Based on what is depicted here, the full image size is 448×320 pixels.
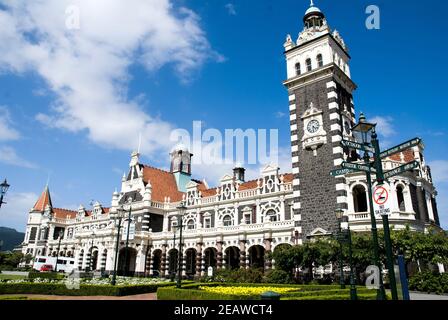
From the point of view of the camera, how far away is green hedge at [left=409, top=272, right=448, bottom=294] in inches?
912

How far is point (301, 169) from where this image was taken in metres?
33.2

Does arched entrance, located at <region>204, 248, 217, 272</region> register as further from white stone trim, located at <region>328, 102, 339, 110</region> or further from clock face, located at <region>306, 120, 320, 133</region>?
white stone trim, located at <region>328, 102, 339, 110</region>

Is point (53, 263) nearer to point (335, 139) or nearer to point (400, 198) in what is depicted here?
point (335, 139)

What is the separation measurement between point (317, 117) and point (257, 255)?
17.5 metres

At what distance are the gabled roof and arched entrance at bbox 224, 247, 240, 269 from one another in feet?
175

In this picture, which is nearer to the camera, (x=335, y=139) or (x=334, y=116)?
(x=335, y=139)

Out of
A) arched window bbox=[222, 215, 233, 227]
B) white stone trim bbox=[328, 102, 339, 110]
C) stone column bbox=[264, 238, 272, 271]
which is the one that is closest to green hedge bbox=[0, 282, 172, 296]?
stone column bbox=[264, 238, 272, 271]

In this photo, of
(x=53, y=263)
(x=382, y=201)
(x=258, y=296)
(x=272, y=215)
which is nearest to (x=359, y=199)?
(x=272, y=215)

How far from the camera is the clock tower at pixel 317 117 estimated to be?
102 ft

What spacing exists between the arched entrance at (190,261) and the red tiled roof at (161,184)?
10191 millimetres

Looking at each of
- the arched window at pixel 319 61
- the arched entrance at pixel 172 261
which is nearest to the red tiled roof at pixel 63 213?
the arched entrance at pixel 172 261

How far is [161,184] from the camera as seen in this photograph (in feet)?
177

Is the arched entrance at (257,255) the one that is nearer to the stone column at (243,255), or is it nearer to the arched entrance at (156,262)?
the stone column at (243,255)
